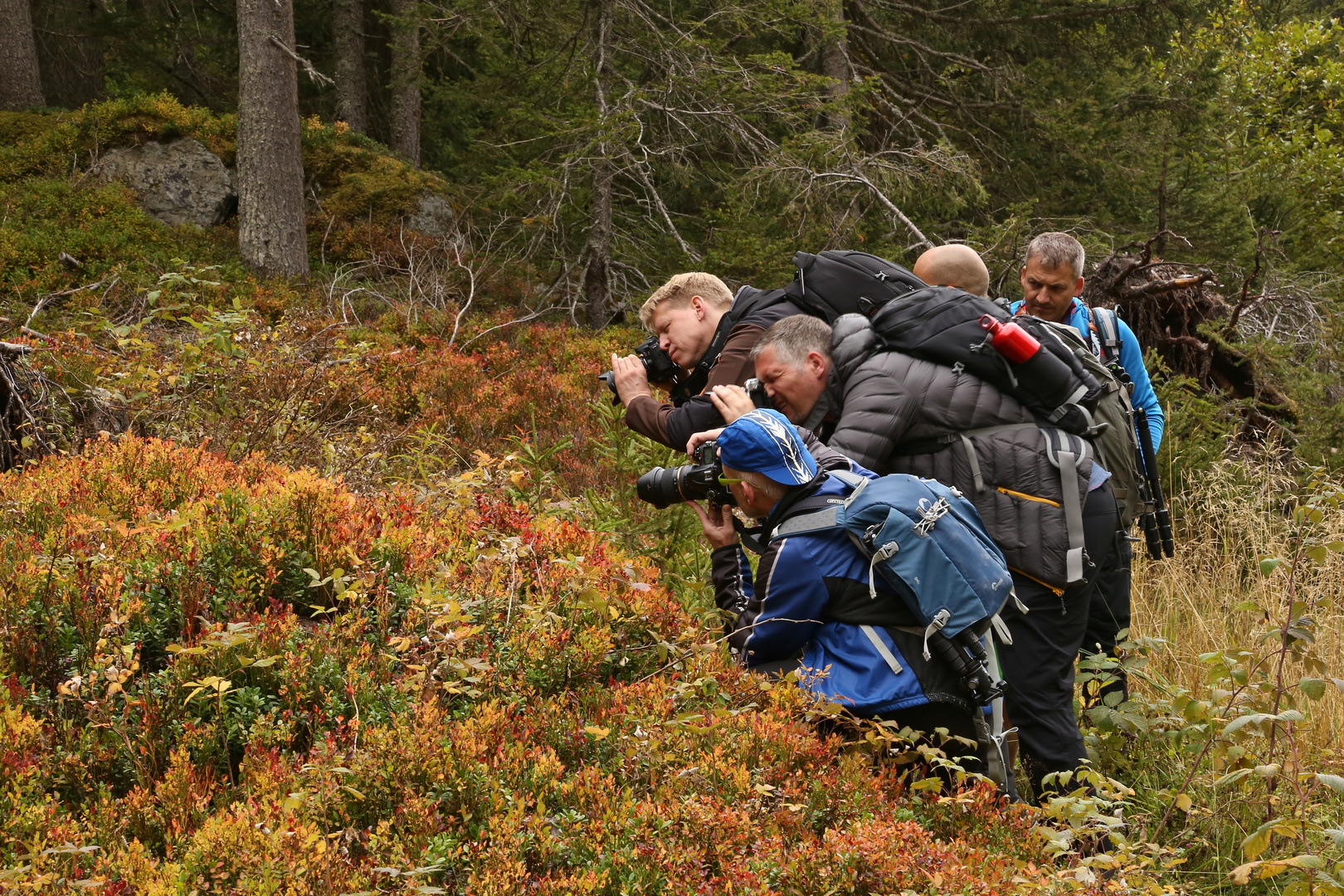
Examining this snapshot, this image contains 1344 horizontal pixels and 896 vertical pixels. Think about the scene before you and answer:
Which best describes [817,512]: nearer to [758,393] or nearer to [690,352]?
[758,393]

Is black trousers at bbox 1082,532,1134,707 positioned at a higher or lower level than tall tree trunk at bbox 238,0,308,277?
lower

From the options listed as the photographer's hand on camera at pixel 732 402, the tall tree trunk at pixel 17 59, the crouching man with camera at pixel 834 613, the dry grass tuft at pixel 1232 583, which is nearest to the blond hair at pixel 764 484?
the crouching man with camera at pixel 834 613

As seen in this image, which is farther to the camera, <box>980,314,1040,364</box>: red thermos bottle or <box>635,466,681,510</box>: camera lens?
<box>635,466,681,510</box>: camera lens

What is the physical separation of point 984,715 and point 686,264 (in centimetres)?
802

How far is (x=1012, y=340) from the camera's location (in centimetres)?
301

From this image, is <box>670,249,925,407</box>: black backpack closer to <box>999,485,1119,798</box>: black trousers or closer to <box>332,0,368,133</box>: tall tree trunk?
<box>999,485,1119,798</box>: black trousers

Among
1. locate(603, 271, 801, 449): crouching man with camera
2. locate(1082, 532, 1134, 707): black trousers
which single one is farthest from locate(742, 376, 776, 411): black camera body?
locate(1082, 532, 1134, 707): black trousers

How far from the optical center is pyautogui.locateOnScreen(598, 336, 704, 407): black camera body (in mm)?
4070

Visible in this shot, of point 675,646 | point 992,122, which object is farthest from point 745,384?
point 992,122

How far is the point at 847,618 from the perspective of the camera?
275 centimetres

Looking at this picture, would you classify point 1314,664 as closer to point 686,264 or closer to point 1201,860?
point 1201,860

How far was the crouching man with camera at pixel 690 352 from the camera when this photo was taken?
3682 mm

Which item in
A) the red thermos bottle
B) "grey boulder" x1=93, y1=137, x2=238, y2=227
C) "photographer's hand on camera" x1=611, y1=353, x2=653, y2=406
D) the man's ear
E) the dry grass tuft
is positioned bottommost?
the dry grass tuft

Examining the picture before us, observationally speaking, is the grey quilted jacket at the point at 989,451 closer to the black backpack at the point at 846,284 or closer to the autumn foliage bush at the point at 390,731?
the black backpack at the point at 846,284
